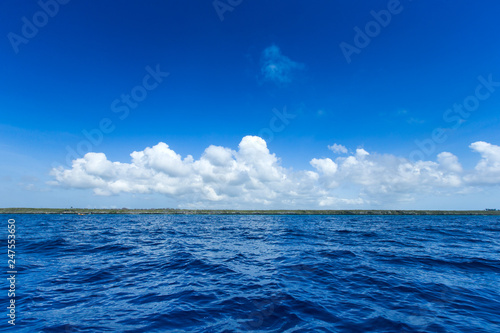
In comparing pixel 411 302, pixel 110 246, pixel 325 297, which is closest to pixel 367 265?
pixel 411 302

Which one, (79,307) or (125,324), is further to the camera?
(79,307)

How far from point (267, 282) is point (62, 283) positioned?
11001mm

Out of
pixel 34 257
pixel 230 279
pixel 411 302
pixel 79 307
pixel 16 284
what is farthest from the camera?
pixel 34 257

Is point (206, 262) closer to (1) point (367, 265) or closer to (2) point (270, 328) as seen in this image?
(2) point (270, 328)

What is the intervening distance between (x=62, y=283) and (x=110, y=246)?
1238 cm

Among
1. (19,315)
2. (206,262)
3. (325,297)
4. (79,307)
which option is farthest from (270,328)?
(206,262)

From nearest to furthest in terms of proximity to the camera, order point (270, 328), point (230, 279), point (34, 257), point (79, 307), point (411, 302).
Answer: point (270, 328), point (79, 307), point (411, 302), point (230, 279), point (34, 257)

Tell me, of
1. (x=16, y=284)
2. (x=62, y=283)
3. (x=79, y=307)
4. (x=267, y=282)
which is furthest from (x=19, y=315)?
(x=267, y=282)

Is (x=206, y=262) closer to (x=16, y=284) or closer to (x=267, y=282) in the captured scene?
(x=267, y=282)

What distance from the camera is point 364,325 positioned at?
8070 mm

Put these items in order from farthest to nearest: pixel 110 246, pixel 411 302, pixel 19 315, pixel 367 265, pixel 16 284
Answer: pixel 110 246
pixel 367 265
pixel 16 284
pixel 411 302
pixel 19 315

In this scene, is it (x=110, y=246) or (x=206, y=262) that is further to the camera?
(x=110, y=246)

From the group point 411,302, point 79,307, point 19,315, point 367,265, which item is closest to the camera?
point 19,315

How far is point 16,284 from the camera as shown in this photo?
12188 mm
